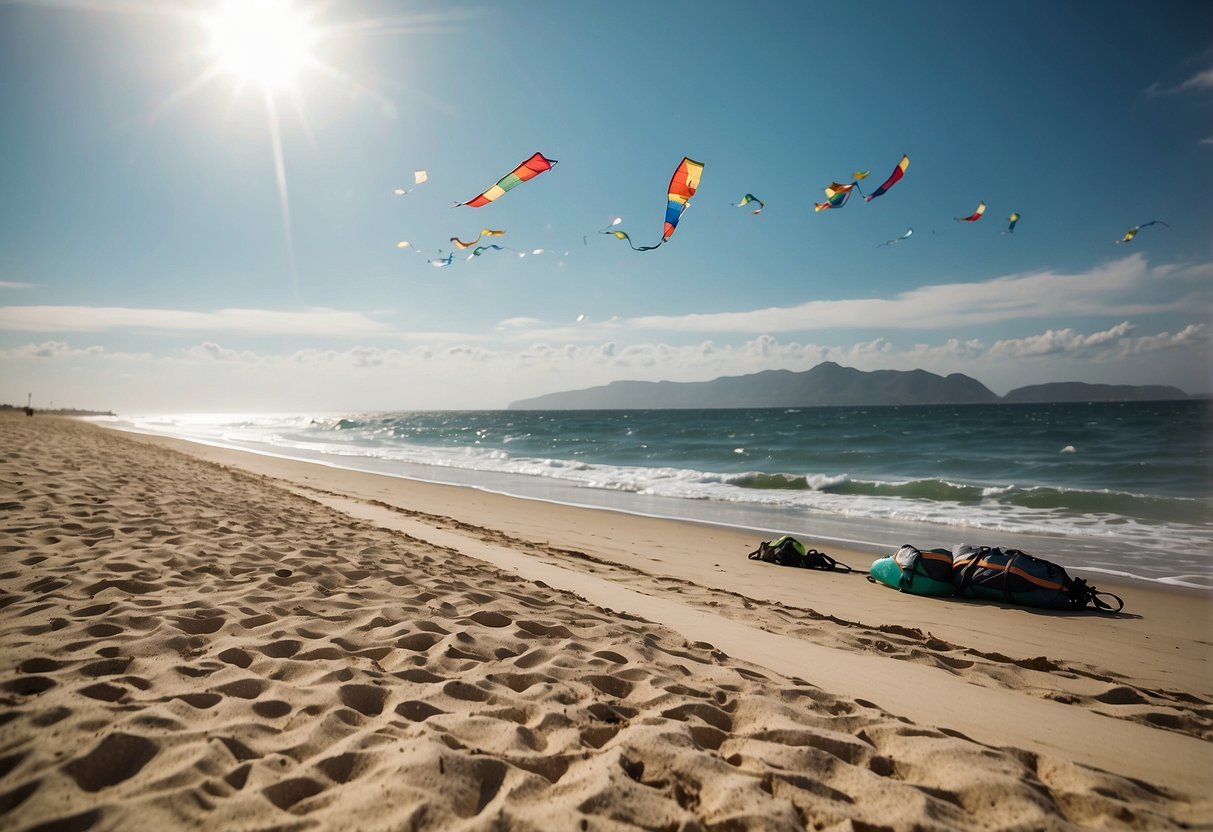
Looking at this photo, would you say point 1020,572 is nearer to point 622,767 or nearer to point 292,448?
point 622,767

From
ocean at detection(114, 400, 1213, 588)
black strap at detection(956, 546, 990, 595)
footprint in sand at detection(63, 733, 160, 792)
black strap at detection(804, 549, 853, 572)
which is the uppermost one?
footprint in sand at detection(63, 733, 160, 792)

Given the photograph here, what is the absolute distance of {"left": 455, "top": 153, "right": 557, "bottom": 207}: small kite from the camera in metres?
6.02

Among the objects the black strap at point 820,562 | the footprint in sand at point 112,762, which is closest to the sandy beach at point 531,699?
the footprint in sand at point 112,762

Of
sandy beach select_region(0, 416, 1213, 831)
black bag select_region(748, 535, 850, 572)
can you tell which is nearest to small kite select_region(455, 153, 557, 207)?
sandy beach select_region(0, 416, 1213, 831)

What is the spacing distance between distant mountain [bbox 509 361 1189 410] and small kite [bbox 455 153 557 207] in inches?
5038

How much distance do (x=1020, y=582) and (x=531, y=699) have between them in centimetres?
550

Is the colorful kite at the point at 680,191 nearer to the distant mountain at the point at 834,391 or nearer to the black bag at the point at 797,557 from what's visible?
the black bag at the point at 797,557

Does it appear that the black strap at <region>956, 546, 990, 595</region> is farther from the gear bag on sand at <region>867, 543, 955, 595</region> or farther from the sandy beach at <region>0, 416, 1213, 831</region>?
the sandy beach at <region>0, 416, 1213, 831</region>

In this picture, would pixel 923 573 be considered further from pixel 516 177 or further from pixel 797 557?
pixel 516 177

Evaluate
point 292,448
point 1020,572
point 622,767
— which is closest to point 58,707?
point 622,767

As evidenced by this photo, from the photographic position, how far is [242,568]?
4.43m

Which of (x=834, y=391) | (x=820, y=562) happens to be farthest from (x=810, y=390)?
(x=820, y=562)

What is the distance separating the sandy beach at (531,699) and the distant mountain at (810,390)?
129896mm

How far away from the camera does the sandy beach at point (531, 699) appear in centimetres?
185
